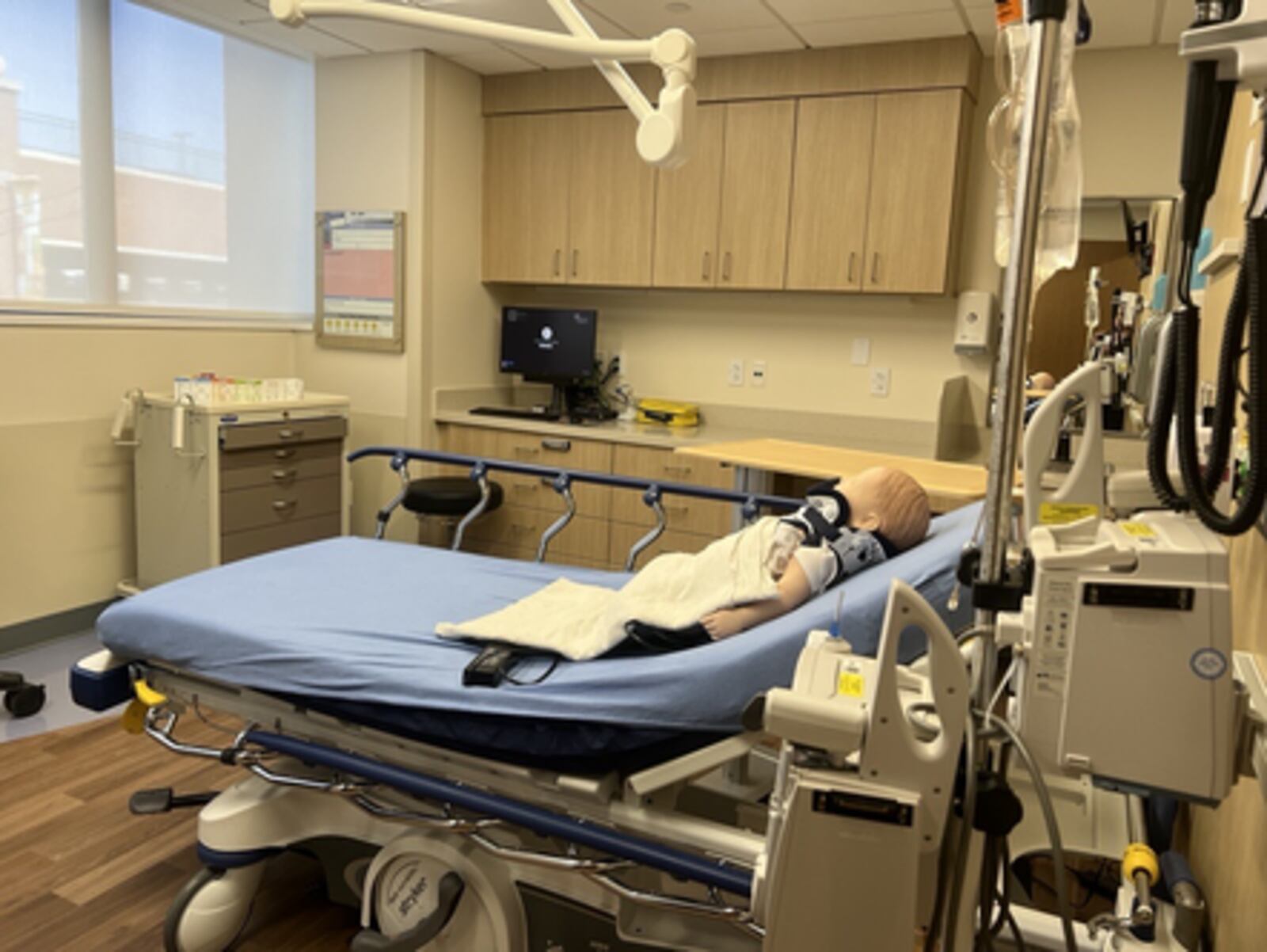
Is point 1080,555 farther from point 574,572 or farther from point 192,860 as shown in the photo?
point 192,860

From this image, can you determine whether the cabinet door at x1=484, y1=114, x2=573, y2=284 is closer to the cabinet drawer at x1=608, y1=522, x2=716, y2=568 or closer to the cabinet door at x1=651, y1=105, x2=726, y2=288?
the cabinet door at x1=651, y1=105, x2=726, y2=288

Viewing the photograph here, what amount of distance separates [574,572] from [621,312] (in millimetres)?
2531

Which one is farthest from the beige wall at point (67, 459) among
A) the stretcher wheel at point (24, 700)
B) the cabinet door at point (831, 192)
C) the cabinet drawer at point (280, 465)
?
the cabinet door at point (831, 192)

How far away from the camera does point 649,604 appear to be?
1.76 meters

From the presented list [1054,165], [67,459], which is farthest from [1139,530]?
[67,459]

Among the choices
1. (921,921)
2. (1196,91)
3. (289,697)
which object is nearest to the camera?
(1196,91)

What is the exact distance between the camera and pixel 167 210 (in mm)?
3943

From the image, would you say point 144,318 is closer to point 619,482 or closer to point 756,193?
point 619,482

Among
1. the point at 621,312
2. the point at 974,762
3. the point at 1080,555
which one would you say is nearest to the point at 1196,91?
the point at 1080,555

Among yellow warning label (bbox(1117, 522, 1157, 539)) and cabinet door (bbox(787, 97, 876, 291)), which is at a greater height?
cabinet door (bbox(787, 97, 876, 291))

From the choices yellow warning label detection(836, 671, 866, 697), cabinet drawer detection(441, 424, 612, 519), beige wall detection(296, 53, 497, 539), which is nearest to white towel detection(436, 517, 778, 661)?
yellow warning label detection(836, 671, 866, 697)

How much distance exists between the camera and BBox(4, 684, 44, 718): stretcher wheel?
282 centimetres

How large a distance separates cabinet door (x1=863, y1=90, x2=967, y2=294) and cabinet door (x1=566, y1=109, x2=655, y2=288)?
1032 mm

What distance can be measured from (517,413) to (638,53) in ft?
9.90
